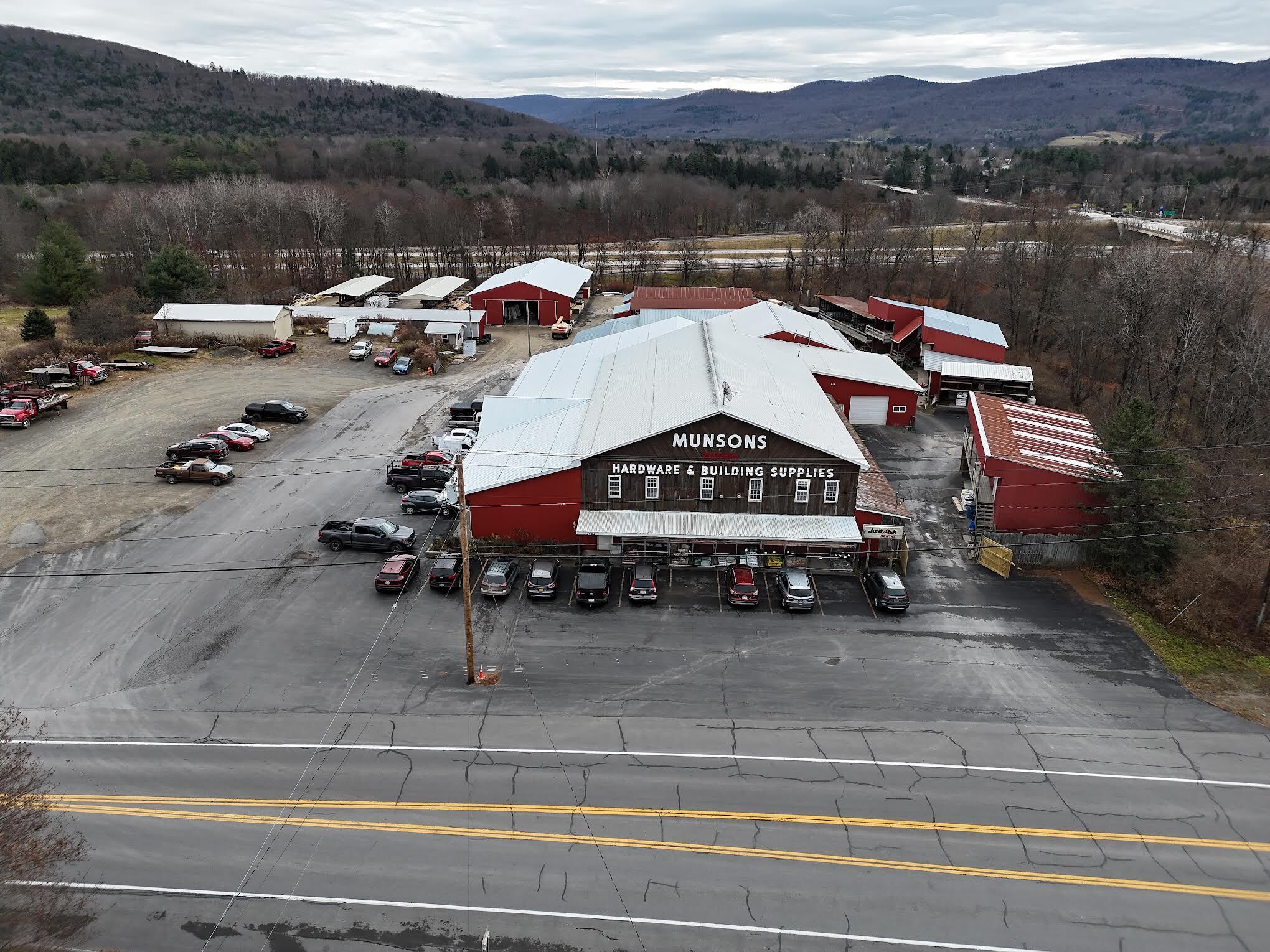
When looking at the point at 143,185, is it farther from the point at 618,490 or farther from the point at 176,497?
the point at 618,490

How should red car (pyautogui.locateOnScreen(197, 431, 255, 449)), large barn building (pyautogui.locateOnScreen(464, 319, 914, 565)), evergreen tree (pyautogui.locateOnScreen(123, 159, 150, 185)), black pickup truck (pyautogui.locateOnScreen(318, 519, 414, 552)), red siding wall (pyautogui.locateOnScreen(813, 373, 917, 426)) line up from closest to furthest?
large barn building (pyautogui.locateOnScreen(464, 319, 914, 565)) → black pickup truck (pyautogui.locateOnScreen(318, 519, 414, 552)) → red car (pyautogui.locateOnScreen(197, 431, 255, 449)) → red siding wall (pyautogui.locateOnScreen(813, 373, 917, 426)) → evergreen tree (pyautogui.locateOnScreen(123, 159, 150, 185))

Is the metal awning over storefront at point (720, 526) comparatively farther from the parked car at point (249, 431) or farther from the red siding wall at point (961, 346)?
the red siding wall at point (961, 346)


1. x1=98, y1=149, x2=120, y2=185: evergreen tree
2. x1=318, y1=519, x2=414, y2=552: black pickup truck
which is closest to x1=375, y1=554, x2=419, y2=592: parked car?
x1=318, y1=519, x2=414, y2=552: black pickup truck

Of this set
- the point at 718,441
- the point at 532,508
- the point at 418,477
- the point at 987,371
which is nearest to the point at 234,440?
the point at 418,477

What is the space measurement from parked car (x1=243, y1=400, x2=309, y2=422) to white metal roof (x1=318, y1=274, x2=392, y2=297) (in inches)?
1392

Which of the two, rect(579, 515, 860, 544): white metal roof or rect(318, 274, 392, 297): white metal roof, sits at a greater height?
rect(318, 274, 392, 297): white metal roof

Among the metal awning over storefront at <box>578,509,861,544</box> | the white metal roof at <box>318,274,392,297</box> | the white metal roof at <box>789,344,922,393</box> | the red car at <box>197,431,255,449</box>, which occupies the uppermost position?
the white metal roof at <box>318,274,392,297</box>

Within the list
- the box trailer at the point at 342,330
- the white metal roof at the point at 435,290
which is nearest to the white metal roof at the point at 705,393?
the box trailer at the point at 342,330

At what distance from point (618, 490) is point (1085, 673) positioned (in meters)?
18.8

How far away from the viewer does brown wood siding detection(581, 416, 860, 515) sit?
32.7m

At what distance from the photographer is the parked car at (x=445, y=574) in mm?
31141

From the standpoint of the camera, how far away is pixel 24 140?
12494 cm

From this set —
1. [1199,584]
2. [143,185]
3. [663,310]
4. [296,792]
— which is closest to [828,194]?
[663,310]

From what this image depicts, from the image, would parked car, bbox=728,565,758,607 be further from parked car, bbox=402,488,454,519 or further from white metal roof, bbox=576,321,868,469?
parked car, bbox=402,488,454,519
